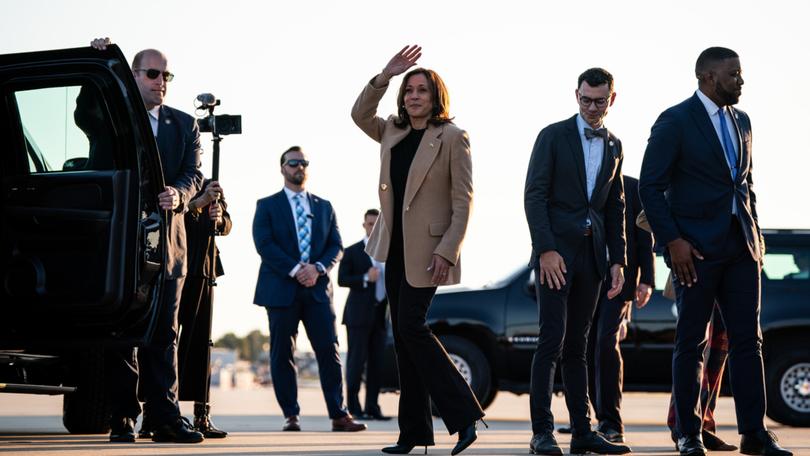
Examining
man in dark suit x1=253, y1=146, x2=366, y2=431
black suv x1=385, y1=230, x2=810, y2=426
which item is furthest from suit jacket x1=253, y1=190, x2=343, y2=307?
black suv x1=385, y1=230, x2=810, y2=426

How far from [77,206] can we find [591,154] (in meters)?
2.87

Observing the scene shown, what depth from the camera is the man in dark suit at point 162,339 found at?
8.24m

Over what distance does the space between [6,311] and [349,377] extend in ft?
22.3

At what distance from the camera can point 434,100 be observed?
24.6ft

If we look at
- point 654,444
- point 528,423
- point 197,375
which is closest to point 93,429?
point 197,375

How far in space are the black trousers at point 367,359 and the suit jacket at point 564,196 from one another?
19.7 ft

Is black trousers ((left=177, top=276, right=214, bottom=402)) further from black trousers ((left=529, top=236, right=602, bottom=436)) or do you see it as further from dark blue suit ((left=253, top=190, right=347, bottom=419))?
black trousers ((left=529, top=236, right=602, bottom=436))

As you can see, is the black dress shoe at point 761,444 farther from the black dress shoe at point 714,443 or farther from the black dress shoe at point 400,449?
the black dress shoe at point 400,449

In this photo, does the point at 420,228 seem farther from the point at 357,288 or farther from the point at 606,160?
the point at 357,288

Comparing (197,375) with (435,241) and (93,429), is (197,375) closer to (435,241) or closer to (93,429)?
(93,429)

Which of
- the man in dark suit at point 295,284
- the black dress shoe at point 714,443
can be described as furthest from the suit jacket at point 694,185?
the man in dark suit at point 295,284

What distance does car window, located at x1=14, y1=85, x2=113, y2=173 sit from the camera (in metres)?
7.25

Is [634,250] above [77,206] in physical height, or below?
below

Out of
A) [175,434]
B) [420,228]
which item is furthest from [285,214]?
[420,228]
